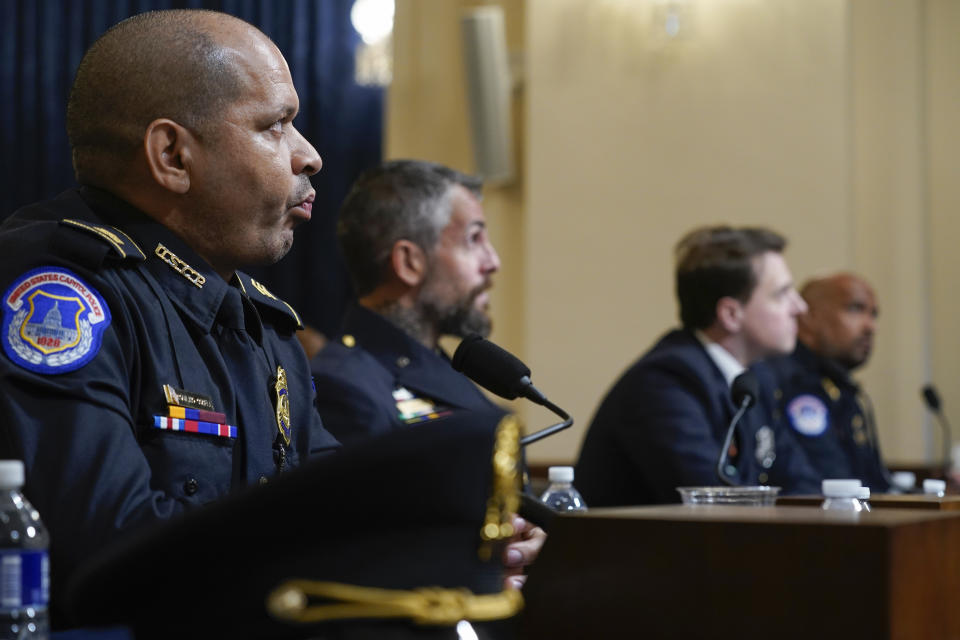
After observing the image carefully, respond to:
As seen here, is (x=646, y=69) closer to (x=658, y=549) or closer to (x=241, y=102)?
(x=241, y=102)

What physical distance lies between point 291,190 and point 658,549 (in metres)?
0.69

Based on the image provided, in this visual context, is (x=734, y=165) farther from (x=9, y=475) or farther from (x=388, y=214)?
(x=9, y=475)

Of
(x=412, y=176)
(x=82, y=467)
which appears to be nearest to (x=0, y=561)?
(x=82, y=467)

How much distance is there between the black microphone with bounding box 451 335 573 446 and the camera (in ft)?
5.22

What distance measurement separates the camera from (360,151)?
611 cm

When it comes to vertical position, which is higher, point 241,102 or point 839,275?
point 241,102

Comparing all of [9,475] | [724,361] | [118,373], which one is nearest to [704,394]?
[724,361]

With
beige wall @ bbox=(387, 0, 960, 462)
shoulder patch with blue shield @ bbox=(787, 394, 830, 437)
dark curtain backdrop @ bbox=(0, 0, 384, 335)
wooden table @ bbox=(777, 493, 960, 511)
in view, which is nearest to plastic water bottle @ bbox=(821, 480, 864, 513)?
wooden table @ bbox=(777, 493, 960, 511)

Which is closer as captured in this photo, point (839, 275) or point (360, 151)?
point (839, 275)

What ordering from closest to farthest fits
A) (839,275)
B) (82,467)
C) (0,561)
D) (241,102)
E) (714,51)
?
(0,561), (82,467), (241,102), (839,275), (714,51)

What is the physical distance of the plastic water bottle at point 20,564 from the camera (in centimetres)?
94

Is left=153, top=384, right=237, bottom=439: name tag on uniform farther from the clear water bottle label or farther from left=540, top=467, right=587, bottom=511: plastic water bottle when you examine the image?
left=540, top=467, right=587, bottom=511: plastic water bottle

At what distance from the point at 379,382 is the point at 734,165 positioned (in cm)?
302

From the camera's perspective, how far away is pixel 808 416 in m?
4.10
